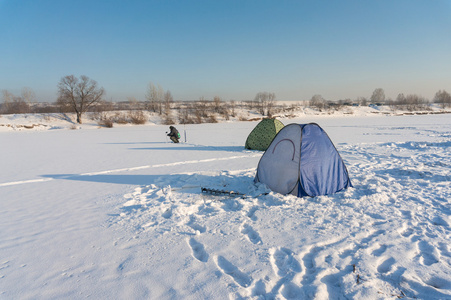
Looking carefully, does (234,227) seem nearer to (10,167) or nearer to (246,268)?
(246,268)

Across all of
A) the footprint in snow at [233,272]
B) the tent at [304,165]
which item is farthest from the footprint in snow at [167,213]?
the tent at [304,165]

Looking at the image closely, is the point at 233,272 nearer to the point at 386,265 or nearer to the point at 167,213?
the point at 386,265

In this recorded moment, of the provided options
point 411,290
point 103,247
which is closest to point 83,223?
point 103,247

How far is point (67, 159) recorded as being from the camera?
1181cm

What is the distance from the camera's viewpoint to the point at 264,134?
12.5m

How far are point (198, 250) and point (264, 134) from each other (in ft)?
30.8

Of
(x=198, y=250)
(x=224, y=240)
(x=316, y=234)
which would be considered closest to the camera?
(x=198, y=250)

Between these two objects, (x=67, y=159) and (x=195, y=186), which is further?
(x=67, y=159)

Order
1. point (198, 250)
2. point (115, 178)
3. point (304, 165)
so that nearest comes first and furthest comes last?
point (198, 250), point (304, 165), point (115, 178)

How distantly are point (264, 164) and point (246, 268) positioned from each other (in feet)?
11.2

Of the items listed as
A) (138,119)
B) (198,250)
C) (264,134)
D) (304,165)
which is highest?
(138,119)

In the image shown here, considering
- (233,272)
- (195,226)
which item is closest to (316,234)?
(233,272)

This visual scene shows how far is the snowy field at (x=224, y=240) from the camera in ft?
9.57

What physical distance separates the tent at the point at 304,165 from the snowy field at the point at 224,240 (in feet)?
1.00
